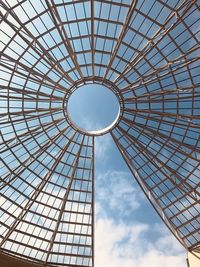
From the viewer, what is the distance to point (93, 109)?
41094mm

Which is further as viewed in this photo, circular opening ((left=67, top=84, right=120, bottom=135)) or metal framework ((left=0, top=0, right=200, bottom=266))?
circular opening ((left=67, top=84, right=120, bottom=135))

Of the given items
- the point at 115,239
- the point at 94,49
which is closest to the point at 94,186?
the point at 115,239

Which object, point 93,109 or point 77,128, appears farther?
point 93,109

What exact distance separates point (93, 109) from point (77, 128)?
5262 millimetres

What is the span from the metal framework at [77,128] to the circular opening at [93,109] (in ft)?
4.40

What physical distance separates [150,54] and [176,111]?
6.51 m

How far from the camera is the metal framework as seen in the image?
96.7 ft

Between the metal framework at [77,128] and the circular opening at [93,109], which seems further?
the circular opening at [93,109]

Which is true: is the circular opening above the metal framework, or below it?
above

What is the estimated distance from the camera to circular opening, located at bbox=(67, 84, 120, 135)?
3741cm

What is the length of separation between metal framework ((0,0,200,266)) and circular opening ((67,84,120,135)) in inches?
52.8

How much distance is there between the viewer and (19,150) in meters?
36.2

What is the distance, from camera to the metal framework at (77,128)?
29469mm

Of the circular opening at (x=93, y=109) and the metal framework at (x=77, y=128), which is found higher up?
the circular opening at (x=93, y=109)
